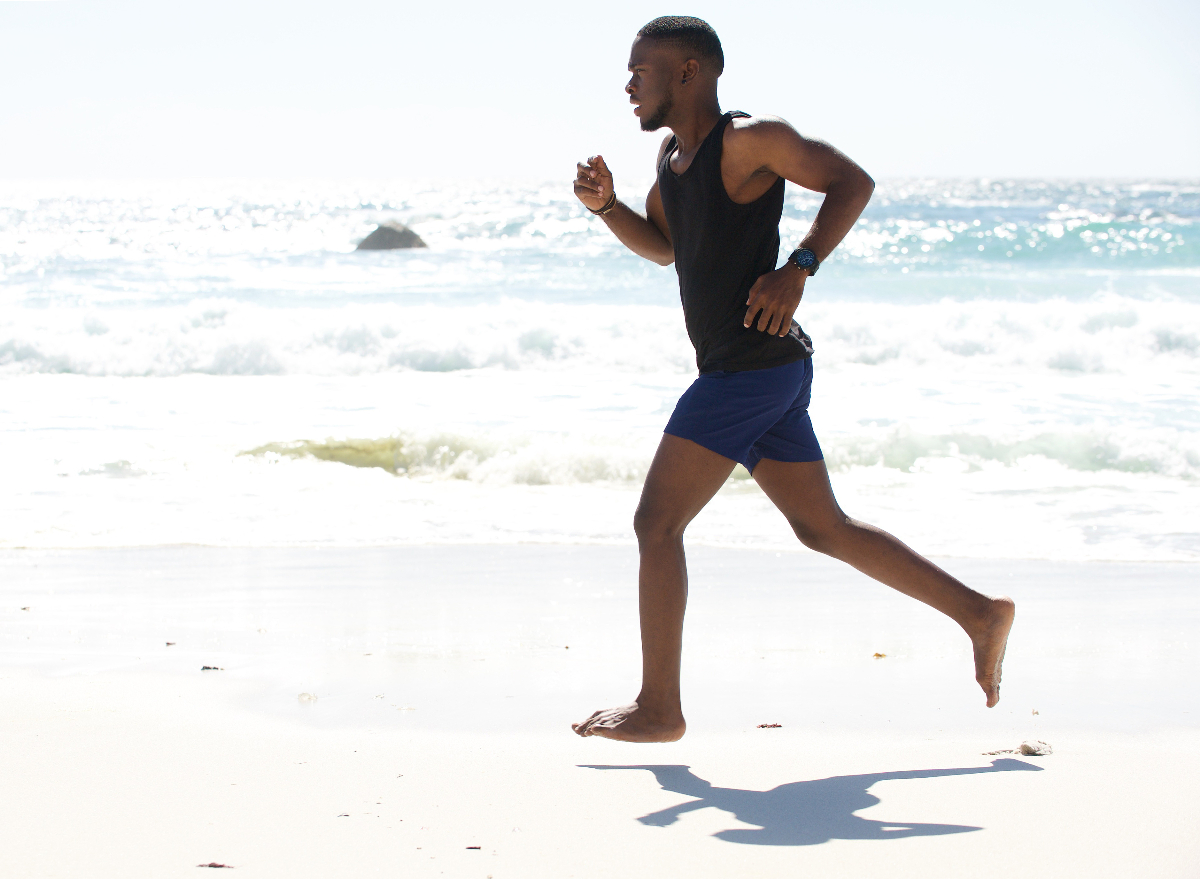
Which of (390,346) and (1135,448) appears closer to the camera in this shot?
(1135,448)

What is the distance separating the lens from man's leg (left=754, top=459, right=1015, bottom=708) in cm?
262

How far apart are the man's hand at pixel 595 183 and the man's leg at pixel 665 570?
676 millimetres

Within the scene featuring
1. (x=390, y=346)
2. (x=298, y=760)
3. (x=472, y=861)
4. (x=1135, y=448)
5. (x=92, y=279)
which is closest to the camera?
(x=472, y=861)

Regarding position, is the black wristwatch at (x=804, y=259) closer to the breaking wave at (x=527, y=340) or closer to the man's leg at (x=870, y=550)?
the man's leg at (x=870, y=550)

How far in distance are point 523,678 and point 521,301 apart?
1664cm

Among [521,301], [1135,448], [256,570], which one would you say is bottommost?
[256,570]

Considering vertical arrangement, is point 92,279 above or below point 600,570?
above

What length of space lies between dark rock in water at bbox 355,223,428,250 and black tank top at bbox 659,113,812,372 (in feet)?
98.8

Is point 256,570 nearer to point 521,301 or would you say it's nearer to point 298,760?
point 298,760

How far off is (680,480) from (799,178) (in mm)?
658

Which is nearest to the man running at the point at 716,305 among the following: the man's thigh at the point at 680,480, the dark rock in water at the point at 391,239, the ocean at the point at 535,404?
the man's thigh at the point at 680,480

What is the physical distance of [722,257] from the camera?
7.98 ft

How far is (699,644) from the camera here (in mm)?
3699

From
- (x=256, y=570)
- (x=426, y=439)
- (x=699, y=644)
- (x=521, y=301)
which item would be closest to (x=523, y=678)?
(x=699, y=644)
